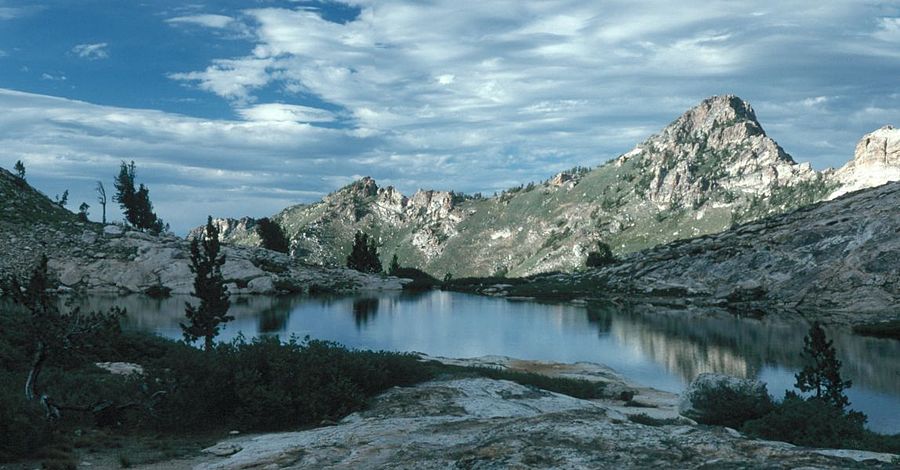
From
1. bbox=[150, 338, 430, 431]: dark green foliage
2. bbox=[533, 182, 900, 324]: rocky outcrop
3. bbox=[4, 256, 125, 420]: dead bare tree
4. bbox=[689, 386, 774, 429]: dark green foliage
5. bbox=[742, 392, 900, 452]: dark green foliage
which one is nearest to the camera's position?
bbox=[742, 392, 900, 452]: dark green foliage

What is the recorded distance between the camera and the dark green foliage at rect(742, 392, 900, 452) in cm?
2161

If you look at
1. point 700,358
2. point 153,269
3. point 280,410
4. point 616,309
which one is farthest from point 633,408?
point 153,269

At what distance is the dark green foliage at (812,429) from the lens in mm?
21609

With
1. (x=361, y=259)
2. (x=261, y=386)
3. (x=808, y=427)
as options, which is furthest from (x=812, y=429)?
(x=361, y=259)

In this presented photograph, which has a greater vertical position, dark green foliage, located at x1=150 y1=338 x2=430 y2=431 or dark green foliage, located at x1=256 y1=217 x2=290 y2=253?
dark green foliage, located at x1=256 y1=217 x2=290 y2=253

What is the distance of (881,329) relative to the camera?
88500 mm

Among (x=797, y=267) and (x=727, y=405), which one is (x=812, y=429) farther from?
(x=797, y=267)

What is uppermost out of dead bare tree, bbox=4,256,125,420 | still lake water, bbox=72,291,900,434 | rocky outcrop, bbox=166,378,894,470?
dead bare tree, bbox=4,256,125,420

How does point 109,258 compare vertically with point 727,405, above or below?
above

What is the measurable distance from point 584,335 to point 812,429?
218 ft

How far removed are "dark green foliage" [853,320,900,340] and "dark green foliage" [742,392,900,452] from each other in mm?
73973

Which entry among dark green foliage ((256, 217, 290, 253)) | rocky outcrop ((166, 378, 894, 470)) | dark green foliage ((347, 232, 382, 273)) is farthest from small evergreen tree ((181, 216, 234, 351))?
dark green foliage ((256, 217, 290, 253))

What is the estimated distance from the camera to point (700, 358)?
7062cm

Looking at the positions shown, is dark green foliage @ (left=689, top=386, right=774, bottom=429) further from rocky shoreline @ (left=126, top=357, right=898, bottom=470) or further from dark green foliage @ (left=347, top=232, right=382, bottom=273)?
dark green foliage @ (left=347, top=232, right=382, bottom=273)
